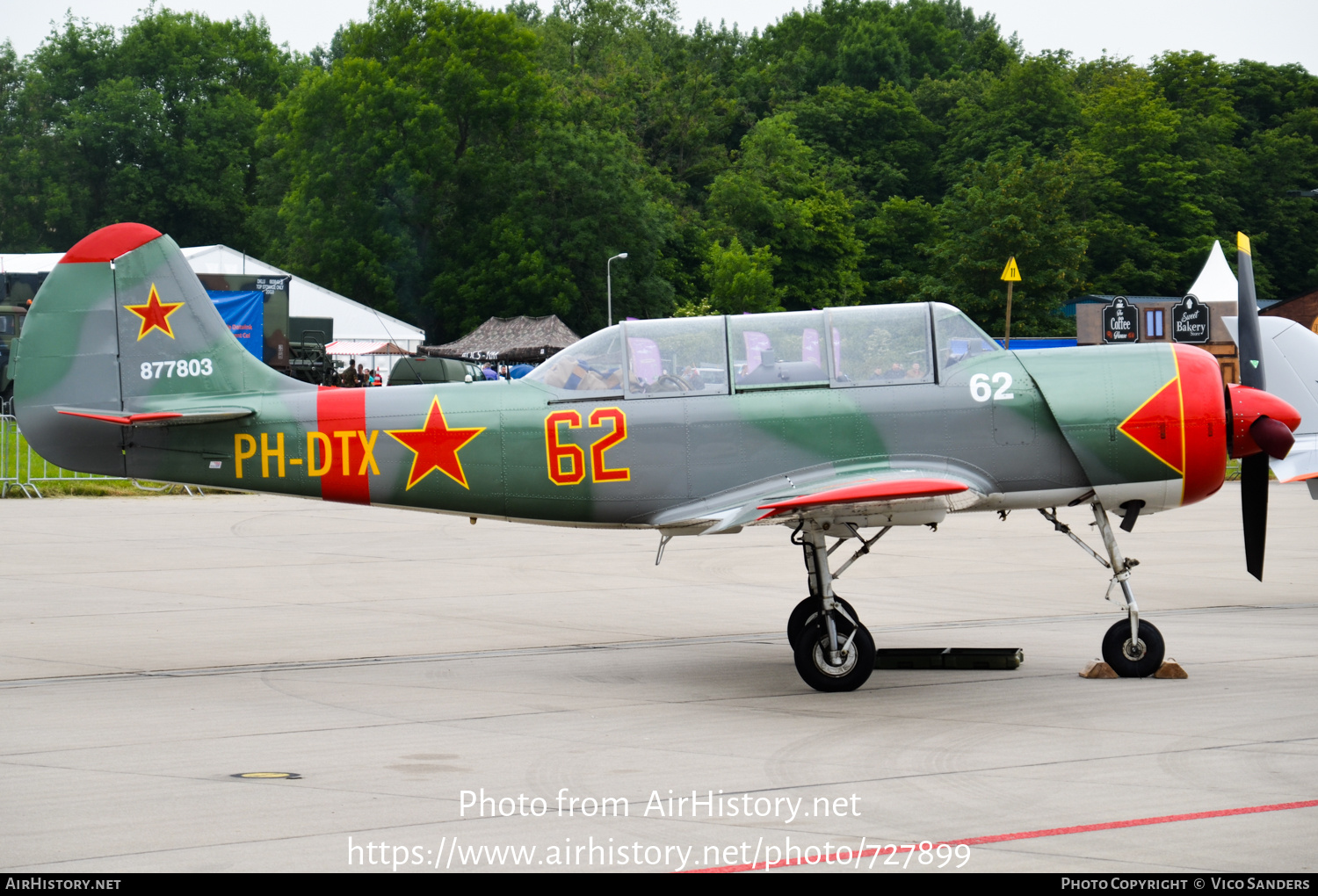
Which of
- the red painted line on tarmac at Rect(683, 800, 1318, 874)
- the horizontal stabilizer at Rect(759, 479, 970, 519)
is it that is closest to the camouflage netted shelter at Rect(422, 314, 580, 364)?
the horizontal stabilizer at Rect(759, 479, 970, 519)

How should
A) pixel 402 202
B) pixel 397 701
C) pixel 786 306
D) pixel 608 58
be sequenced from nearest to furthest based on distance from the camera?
pixel 397 701, pixel 402 202, pixel 786 306, pixel 608 58

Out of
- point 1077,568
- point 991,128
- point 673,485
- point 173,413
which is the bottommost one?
point 1077,568

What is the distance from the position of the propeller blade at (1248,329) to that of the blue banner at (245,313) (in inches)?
964

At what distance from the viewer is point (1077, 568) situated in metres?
17.0

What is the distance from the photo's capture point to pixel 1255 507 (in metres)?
10.6

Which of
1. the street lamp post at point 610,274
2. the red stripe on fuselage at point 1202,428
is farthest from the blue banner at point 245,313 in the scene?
the street lamp post at point 610,274

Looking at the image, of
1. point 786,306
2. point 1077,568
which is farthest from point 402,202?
point 1077,568

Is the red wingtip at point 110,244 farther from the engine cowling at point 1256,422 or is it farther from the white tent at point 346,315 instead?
the white tent at point 346,315

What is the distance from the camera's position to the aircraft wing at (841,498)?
347 inches

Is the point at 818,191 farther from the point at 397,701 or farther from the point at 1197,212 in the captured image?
the point at 397,701

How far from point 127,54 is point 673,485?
361 ft

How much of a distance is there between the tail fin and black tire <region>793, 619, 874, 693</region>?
4.39 m

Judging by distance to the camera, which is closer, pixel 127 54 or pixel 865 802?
pixel 865 802

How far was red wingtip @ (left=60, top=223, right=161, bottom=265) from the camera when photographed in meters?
10.6
